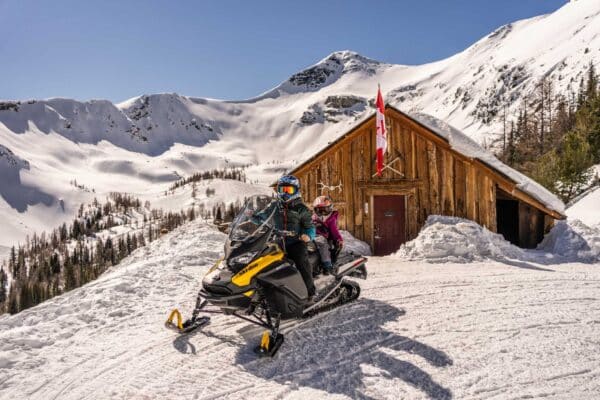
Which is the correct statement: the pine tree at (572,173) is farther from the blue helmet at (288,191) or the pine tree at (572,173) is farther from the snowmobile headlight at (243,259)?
the snowmobile headlight at (243,259)

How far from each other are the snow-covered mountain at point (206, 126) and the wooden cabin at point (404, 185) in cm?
6005

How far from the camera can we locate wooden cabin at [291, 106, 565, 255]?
1195 centimetres

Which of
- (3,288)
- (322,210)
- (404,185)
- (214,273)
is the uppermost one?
(404,185)

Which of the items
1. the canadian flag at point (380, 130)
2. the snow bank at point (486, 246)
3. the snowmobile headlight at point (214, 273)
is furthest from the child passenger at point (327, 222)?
the canadian flag at point (380, 130)

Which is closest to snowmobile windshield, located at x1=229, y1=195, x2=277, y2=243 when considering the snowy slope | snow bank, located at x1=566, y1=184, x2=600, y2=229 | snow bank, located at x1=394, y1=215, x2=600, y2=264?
snow bank, located at x1=394, y1=215, x2=600, y2=264

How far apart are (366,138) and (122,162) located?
14217 cm

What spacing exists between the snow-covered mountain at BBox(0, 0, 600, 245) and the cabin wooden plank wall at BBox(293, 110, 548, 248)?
60003 mm

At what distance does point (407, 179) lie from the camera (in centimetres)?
1251

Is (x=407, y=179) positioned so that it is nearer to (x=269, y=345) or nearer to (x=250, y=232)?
(x=250, y=232)

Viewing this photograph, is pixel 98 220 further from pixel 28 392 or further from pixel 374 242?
pixel 28 392

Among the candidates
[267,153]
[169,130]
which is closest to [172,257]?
[267,153]

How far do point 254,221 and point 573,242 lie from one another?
33.2 feet

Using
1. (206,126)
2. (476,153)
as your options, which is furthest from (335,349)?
(206,126)

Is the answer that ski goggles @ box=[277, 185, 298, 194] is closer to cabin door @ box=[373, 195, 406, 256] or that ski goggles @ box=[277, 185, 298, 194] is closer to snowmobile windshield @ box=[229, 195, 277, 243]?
snowmobile windshield @ box=[229, 195, 277, 243]
